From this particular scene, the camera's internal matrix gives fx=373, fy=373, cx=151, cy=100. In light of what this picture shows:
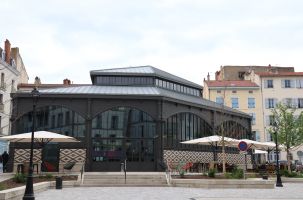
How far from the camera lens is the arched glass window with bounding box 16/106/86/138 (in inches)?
1046

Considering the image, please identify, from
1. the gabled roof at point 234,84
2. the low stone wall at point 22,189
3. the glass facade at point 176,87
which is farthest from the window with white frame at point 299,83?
the low stone wall at point 22,189

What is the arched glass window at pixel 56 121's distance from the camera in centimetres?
2657

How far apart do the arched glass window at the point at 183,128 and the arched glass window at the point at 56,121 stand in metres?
6.25

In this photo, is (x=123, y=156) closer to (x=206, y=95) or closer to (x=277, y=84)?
(x=206, y=95)

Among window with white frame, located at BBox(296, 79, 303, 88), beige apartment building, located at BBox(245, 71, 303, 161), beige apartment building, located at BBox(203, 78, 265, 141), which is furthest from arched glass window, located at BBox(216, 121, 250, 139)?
window with white frame, located at BBox(296, 79, 303, 88)

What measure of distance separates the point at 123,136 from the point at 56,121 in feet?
16.1

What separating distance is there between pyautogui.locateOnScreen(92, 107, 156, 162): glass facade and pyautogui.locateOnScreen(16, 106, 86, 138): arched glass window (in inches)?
44.7

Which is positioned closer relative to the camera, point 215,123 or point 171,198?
point 171,198

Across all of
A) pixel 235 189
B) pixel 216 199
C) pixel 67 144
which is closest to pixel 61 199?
pixel 216 199

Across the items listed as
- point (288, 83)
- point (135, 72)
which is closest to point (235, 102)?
point (288, 83)

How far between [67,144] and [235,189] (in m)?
13.0

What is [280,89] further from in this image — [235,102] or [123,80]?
[123,80]

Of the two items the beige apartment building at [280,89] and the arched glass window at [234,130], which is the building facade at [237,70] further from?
the arched glass window at [234,130]

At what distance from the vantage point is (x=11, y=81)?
145 ft
